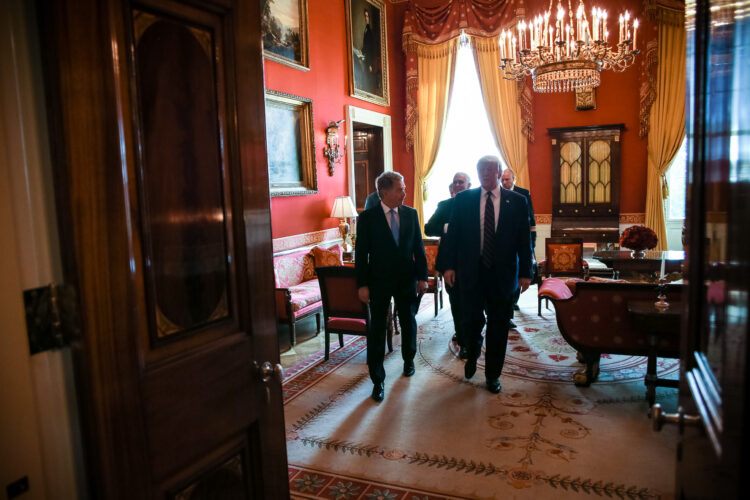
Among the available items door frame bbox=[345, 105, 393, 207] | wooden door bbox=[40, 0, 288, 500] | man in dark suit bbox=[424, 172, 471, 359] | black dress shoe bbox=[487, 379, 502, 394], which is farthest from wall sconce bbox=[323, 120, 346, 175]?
wooden door bbox=[40, 0, 288, 500]

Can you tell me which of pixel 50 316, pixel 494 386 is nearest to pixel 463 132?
pixel 494 386

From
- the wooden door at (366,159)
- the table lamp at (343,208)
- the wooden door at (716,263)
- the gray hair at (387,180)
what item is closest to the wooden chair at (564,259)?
the table lamp at (343,208)

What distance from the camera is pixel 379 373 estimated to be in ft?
11.2

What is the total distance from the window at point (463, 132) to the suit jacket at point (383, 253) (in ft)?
17.7

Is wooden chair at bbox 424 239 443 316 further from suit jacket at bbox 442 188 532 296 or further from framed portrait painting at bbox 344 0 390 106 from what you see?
framed portrait painting at bbox 344 0 390 106

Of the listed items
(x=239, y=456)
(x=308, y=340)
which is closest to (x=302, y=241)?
(x=308, y=340)

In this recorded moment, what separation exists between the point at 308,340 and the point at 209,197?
3927 mm

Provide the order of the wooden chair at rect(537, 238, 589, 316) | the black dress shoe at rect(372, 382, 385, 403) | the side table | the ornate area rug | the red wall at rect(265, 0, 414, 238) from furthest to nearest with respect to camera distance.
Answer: the red wall at rect(265, 0, 414, 238) < the wooden chair at rect(537, 238, 589, 316) < the black dress shoe at rect(372, 382, 385, 403) < the side table < the ornate area rug

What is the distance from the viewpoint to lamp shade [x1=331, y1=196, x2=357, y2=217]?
6.55 metres

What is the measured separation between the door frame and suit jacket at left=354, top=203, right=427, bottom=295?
151 inches

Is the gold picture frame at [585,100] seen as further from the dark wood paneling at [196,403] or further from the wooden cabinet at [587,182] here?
the dark wood paneling at [196,403]

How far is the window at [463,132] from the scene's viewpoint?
855cm

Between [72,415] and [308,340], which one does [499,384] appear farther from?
[72,415]

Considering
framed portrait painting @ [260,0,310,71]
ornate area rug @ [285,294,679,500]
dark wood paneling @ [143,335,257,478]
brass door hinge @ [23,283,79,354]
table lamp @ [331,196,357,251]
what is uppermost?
framed portrait painting @ [260,0,310,71]
